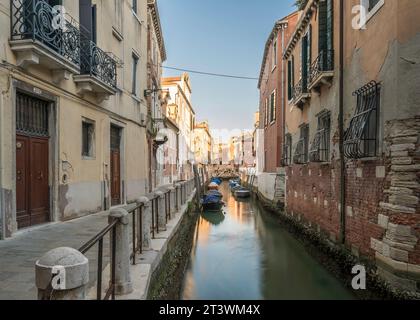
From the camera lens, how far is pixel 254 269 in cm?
857

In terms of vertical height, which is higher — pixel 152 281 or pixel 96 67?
pixel 96 67

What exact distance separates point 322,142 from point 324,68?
6.20 ft

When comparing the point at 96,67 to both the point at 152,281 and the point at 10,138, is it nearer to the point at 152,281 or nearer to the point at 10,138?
the point at 10,138

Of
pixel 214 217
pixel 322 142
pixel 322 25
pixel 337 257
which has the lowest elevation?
pixel 214 217

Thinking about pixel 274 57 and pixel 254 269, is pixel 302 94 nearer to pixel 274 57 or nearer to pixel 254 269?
pixel 254 269

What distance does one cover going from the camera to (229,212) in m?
20.6

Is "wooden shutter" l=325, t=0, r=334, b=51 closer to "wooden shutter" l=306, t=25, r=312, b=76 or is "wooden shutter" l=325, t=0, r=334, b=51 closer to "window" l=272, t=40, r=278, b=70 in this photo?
"wooden shutter" l=306, t=25, r=312, b=76

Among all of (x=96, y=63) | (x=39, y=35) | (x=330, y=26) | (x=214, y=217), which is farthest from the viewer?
(x=214, y=217)

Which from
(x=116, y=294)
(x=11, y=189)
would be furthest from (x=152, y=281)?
(x=11, y=189)

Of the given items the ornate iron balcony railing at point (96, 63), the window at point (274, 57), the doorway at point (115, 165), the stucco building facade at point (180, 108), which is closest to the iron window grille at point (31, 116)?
the ornate iron balcony railing at point (96, 63)

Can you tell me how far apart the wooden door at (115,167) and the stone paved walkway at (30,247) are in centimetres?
277

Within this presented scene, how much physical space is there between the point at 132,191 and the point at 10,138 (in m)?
6.73

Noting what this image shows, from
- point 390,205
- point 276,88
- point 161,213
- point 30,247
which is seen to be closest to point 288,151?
point 276,88
